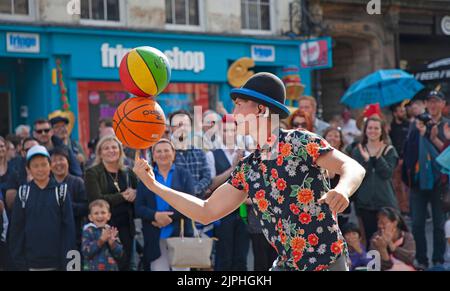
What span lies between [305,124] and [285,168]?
177 inches

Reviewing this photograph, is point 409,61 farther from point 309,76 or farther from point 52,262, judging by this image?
point 52,262

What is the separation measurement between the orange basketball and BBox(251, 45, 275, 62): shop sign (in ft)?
Answer: 41.6

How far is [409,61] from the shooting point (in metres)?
21.4

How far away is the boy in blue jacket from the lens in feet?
25.5

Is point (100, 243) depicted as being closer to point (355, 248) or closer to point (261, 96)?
point (355, 248)

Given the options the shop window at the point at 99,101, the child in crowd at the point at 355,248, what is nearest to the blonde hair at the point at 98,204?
the child in crowd at the point at 355,248

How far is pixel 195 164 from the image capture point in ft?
28.1

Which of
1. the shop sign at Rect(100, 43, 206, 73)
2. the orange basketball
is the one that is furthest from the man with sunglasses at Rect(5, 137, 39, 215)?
the shop sign at Rect(100, 43, 206, 73)

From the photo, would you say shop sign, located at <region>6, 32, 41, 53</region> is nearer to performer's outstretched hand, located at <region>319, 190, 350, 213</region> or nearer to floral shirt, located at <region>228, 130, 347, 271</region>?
floral shirt, located at <region>228, 130, 347, 271</region>

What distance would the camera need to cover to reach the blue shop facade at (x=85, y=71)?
1488 centimetres

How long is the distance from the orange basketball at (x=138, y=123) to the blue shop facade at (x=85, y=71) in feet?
32.4

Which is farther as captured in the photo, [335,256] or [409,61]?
[409,61]

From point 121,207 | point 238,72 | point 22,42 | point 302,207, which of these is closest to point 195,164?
point 121,207

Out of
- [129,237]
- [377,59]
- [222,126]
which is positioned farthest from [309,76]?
[129,237]
